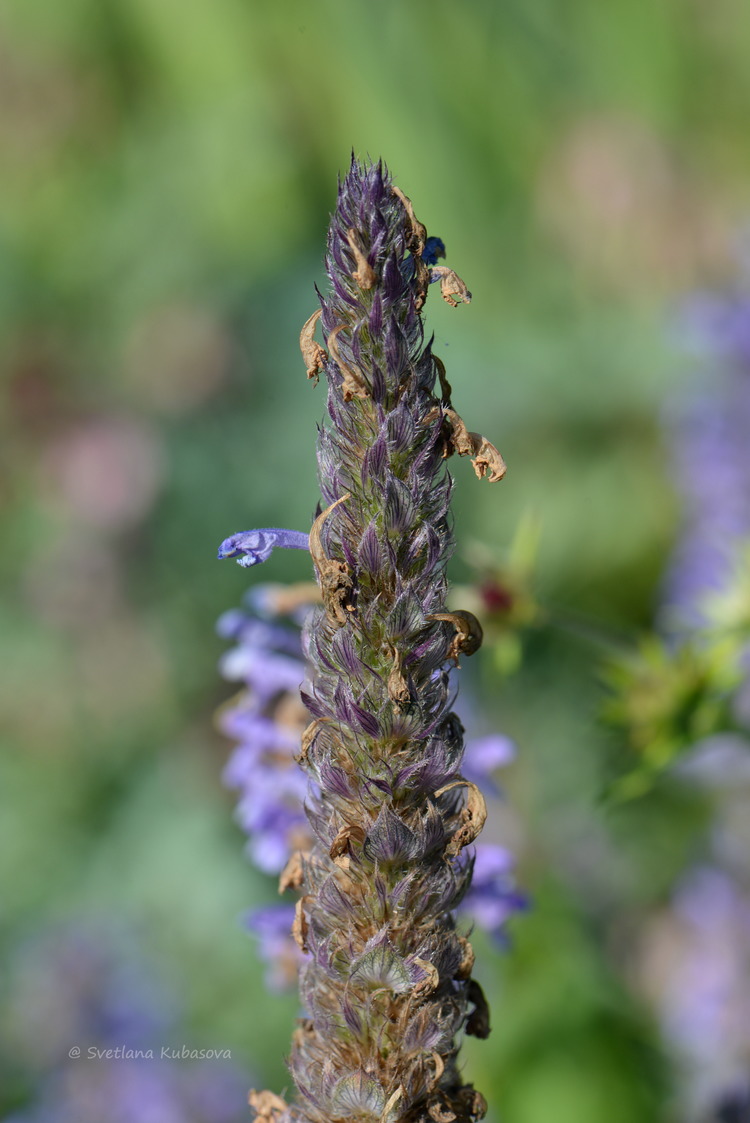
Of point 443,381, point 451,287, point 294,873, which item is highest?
point 451,287

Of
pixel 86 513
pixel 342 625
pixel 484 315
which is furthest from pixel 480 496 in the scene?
pixel 342 625

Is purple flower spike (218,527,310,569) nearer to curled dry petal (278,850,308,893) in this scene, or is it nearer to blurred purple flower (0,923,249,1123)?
curled dry petal (278,850,308,893)

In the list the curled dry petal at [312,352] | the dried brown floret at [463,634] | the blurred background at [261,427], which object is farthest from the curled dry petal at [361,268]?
the blurred background at [261,427]

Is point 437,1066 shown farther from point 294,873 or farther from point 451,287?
point 451,287

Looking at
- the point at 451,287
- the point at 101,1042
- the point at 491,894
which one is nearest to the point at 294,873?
the point at 491,894

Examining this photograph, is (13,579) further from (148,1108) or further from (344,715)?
(344,715)

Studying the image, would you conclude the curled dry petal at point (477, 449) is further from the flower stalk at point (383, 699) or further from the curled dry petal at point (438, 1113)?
the curled dry petal at point (438, 1113)

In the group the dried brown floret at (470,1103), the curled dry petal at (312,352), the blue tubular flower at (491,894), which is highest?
the curled dry petal at (312,352)
